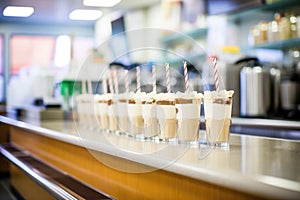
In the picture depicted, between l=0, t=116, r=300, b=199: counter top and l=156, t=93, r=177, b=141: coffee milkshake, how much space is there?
56 mm

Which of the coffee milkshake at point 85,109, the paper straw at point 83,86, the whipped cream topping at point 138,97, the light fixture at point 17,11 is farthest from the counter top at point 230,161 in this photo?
the light fixture at point 17,11

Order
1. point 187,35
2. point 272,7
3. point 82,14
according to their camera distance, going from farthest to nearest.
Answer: point 187,35
point 272,7
point 82,14

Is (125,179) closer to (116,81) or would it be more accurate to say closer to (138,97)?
(138,97)

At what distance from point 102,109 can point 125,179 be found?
0.56 meters

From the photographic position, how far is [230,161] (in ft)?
3.56

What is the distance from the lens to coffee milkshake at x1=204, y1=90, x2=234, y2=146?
138 centimetres

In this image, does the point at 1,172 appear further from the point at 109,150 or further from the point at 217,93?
the point at 217,93

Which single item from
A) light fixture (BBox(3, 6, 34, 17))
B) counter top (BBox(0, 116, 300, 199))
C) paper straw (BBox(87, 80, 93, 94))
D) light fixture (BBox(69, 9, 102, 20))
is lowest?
counter top (BBox(0, 116, 300, 199))

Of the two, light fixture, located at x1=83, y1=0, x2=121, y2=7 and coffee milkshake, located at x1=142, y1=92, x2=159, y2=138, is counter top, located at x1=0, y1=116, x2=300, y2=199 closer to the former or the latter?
coffee milkshake, located at x1=142, y1=92, x2=159, y2=138

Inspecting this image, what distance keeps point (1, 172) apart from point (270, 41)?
8.95ft

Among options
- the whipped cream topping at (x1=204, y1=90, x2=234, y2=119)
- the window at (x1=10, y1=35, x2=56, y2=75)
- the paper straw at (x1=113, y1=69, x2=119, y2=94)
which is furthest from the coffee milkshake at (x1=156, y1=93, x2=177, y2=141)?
the window at (x1=10, y1=35, x2=56, y2=75)

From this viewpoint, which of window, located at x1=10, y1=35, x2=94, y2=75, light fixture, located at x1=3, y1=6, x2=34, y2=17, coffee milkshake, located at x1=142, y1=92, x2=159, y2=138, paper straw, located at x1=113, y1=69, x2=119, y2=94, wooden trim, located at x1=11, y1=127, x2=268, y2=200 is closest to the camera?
wooden trim, located at x1=11, y1=127, x2=268, y2=200

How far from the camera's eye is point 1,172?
4.09 metres

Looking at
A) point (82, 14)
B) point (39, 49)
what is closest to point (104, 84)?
point (82, 14)
